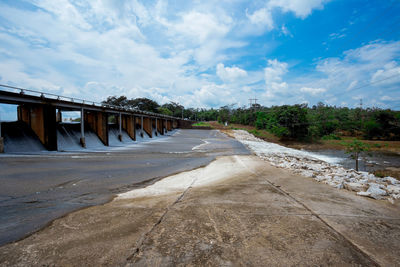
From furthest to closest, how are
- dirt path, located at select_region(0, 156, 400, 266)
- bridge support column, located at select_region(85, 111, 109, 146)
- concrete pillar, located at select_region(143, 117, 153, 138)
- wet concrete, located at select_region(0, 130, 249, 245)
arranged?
concrete pillar, located at select_region(143, 117, 153, 138)
bridge support column, located at select_region(85, 111, 109, 146)
wet concrete, located at select_region(0, 130, 249, 245)
dirt path, located at select_region(0, 156, 400, 266)

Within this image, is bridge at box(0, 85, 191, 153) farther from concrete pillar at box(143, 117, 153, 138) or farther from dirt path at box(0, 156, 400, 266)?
dirt path at box(0, 156, 400, 266)

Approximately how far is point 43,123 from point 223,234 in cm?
2147

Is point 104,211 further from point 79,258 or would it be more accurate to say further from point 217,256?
point 217,256

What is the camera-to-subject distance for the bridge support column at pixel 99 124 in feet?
84.4

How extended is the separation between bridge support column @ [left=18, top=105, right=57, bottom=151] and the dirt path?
17439 mm

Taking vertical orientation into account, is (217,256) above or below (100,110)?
below

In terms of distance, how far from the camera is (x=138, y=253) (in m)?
2.96

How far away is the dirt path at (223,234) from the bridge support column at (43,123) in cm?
1744

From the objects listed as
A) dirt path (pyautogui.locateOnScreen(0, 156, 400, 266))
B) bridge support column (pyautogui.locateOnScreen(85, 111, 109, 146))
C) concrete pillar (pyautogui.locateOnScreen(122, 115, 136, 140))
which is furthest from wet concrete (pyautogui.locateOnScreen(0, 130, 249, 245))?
concrete pillar (pyautogui.locateOnScreen(122, 115, 136, 140))

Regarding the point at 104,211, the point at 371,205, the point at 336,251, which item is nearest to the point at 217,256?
the point at 336,251

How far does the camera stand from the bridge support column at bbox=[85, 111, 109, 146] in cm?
2573

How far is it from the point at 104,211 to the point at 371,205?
22.5ft

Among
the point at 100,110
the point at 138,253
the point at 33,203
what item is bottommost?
the point at 33,203

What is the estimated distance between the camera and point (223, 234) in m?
3.55
